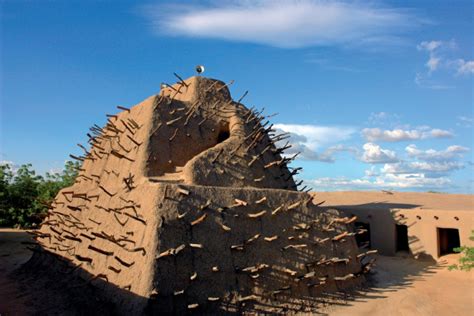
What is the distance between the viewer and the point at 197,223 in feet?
32.0

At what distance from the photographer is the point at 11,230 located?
25.4 metres

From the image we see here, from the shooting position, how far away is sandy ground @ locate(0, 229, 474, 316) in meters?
10.7

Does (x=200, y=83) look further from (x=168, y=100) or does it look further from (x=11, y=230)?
(x=11, y=230)

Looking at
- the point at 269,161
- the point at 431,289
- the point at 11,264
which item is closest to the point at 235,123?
the point at 269,161

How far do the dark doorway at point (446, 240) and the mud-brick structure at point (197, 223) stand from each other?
6.30 m

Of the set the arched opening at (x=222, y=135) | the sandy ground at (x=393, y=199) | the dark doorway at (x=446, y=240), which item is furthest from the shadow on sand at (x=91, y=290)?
the sandy ground at (x=393, y=199)

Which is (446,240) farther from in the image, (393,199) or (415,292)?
(393,199)

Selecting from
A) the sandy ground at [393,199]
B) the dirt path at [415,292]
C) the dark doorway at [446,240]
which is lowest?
the dirt path at [415,292]

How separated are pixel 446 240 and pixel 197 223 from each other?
45.4 feet

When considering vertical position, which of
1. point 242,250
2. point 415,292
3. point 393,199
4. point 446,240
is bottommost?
point 415,292

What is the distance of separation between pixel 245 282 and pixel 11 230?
22053 mm

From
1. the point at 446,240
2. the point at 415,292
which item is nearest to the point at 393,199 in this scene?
the point at 446,240

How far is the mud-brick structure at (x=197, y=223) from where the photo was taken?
9.22 m

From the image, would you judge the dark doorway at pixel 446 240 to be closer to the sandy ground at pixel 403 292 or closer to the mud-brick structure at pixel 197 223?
the sandy ground at pixel 403 292
